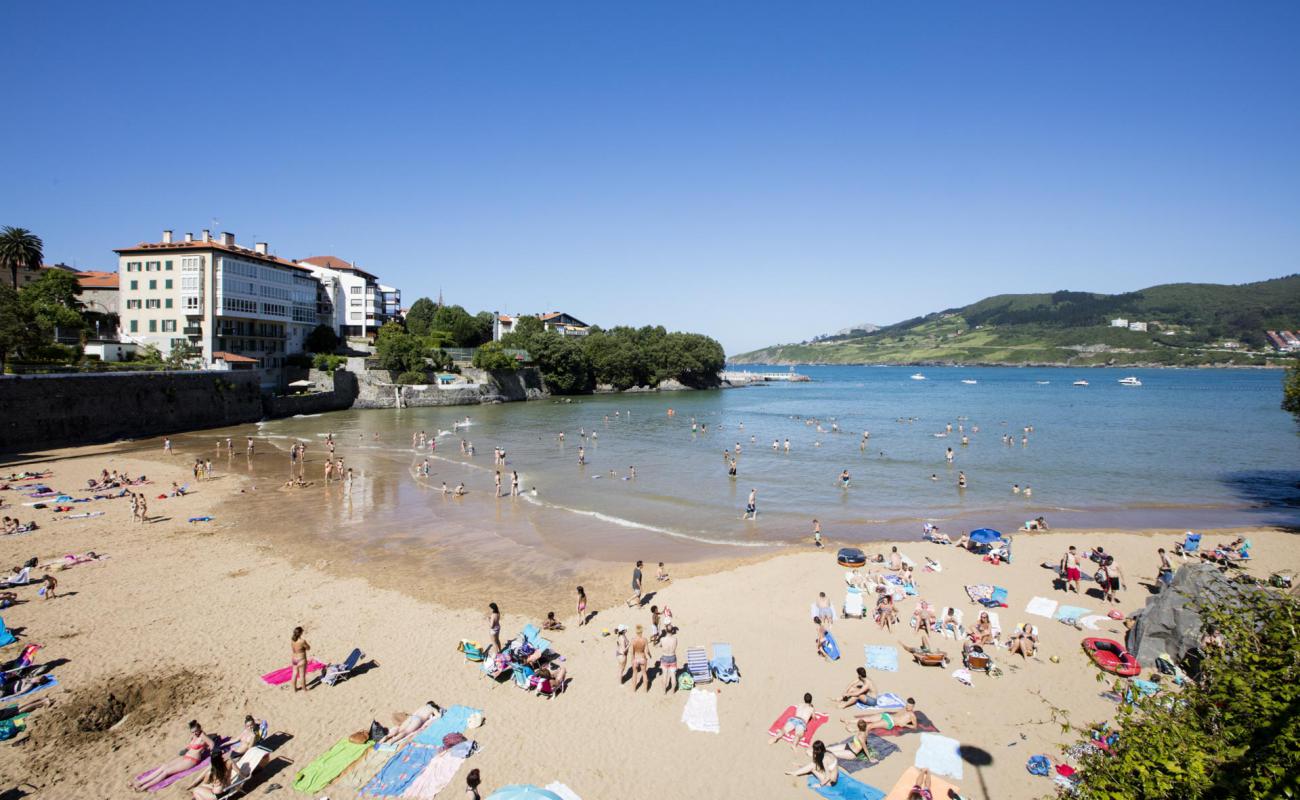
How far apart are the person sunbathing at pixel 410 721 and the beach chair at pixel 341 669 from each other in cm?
217

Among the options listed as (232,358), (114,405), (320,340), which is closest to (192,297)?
(232,358)

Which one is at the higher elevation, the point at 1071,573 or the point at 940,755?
the point at 1071,573

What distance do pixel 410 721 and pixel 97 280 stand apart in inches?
3238

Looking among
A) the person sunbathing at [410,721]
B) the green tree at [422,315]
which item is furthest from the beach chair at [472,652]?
the green tree at [422,315]

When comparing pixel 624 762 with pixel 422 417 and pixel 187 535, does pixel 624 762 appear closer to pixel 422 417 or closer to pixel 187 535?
pixel 187 535

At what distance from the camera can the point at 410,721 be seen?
34.9ft

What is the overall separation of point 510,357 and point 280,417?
31.2 m

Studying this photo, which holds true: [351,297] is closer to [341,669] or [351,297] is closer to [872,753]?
[341,669]

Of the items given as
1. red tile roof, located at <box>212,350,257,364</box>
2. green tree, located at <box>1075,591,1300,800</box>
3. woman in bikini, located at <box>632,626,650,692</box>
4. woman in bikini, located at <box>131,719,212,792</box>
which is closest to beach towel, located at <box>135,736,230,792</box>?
woman in bikini, located at <box>131,719,212,792</box>

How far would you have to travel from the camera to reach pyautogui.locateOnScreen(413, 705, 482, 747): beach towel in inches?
408

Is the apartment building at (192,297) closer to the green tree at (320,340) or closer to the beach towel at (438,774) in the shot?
the green tree at (320,340)

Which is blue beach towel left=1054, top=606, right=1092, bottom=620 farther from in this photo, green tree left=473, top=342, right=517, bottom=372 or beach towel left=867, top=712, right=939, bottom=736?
green tree left=473, top=342, right=517, bottom=372

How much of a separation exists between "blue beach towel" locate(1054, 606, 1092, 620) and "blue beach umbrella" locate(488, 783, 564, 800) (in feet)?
44.0

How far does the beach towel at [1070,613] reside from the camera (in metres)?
15.4
